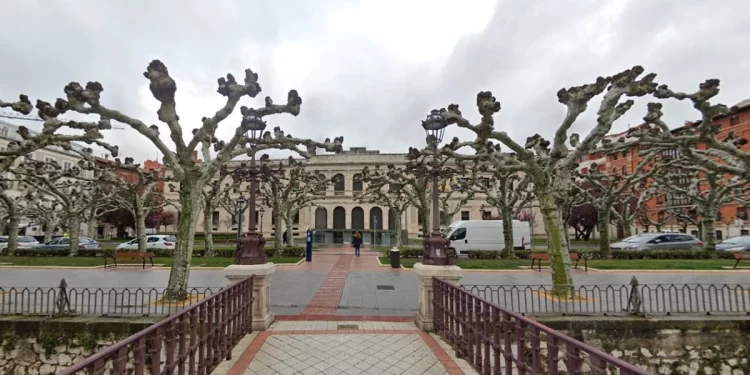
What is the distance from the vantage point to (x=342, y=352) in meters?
6.16

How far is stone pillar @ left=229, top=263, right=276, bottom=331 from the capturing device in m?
7.53

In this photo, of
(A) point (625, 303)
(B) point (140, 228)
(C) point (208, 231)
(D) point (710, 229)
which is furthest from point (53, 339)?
(D) point (710, 229)

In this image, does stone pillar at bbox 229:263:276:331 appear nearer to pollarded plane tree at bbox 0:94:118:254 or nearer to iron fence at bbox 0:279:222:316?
iron fence at bbox 0:279:222:316

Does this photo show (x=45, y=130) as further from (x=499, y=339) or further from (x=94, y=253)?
(x=94, y=253)

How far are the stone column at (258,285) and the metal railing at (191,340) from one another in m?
0.21

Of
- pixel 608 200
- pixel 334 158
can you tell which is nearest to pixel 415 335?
pixel 608 200

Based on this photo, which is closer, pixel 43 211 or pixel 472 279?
pixel 472 279

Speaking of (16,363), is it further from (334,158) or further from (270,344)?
(334,158)

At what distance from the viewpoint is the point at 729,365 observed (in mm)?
7641

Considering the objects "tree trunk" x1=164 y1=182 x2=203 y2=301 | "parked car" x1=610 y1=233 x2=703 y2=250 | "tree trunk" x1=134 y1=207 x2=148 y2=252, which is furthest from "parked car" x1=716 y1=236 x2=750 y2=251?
"tree trunk" x1=134 y1=207 x2=148 y2=252

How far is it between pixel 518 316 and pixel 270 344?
4.34 meters

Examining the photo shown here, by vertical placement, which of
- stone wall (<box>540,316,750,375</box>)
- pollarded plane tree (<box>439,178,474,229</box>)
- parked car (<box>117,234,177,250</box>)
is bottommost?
stone wall (<box>540,316,750,375</box>)

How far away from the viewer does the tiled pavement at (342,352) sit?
5.47 m

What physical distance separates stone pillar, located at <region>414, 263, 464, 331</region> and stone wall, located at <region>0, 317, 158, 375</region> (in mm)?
5225
